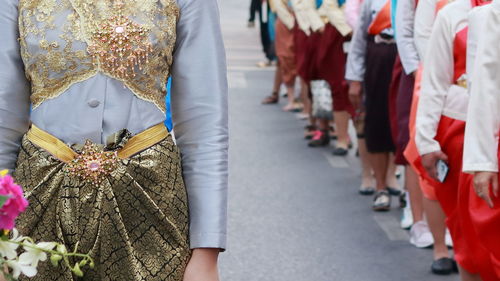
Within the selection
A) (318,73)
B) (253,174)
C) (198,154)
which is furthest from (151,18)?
(318,73)

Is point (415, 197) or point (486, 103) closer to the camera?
point (486, 103)

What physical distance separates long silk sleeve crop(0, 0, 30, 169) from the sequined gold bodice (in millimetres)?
27

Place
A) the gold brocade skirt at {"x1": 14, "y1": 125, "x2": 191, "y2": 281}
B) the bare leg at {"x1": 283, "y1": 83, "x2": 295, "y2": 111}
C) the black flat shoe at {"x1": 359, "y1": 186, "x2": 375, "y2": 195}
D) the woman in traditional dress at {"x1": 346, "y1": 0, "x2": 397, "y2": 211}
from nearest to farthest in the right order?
the gold brocade skirt at {"x1": 14, "y1": 125, "x2": 191, "y2": 281}, the woman in traditional dress at {"x1": 346, "y1": 0, "x2": 397, "y2": 211}, the black flat shoe at {"x1": 359, "y1": 186, "x2": 375, "y2": 195}, the bare leg at {"x1": 283, "y1": 83, "x2": 295, "y2": 111}

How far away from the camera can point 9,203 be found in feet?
6.37

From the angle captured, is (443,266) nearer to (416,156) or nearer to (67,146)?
(416,156)

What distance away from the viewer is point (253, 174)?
9.94 meters

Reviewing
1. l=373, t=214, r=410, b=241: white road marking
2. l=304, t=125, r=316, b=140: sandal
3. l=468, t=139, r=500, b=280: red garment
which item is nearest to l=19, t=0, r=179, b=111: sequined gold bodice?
l=468, t=139, r=500, b=280: red garment

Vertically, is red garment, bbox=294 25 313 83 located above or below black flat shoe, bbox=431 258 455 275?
below

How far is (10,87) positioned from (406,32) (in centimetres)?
457

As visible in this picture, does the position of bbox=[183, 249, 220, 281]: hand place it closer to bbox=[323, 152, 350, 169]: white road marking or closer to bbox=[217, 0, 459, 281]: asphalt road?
bbox=[217, 0, 459, 281]: asphalt road

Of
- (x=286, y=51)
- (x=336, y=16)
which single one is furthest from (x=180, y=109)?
(x=286, y=51)

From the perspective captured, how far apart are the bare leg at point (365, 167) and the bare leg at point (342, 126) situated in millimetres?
1361

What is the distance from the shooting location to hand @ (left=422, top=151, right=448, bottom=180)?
5.23 metres

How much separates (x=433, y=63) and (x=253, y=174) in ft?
16.2
